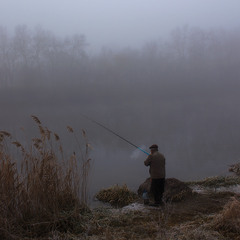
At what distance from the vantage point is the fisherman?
323 inches

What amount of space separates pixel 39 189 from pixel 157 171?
3532mm

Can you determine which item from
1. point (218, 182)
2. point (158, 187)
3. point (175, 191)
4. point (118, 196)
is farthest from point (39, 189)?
point (218, 182)

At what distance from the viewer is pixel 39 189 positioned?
5574mm

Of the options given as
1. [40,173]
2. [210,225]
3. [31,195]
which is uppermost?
[40,173]

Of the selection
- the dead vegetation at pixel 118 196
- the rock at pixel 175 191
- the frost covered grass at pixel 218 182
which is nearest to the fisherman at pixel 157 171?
the rock at pixel 175 191

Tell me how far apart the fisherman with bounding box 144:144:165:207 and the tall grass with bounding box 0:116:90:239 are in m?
2.26

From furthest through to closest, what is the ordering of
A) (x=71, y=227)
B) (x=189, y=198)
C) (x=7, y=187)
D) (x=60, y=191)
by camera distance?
(x=189, y=198)
(x=60, y=191)
(x=71, y=227)
(x=7, y=187)

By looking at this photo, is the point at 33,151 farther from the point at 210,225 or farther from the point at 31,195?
the point at 210,225

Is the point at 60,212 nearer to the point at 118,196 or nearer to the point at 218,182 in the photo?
the point at 118,196

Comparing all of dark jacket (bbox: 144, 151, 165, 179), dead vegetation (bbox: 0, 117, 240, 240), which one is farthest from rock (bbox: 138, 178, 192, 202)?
dead vegetation (bbox: 0, 117, 240, 240)

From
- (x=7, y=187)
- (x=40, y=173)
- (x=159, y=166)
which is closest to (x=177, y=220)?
(x=159, y=166)

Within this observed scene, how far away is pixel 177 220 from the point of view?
6.51 metres

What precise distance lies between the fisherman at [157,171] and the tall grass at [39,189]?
2256 millimetres

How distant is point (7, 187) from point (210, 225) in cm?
343
